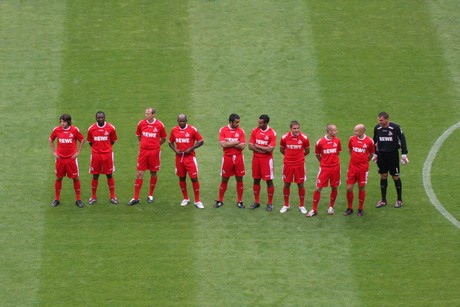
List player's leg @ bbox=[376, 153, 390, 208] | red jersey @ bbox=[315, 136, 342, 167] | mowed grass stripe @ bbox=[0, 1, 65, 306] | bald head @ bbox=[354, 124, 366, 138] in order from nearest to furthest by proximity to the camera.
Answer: mowed grass stripe @ bbox=[0, 1, 65, 306]
bald head @ bbox=[354, 124, 366, 138]
red jersey @ bbox=[315, 136, 342, 167]
player's leg @ bbox=[376, 153, 390, 208]

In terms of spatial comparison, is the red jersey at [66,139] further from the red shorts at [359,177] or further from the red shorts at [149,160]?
the red shorts at [359,177]

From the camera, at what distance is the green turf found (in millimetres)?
20406

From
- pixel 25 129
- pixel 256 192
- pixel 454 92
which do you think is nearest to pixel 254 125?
pixel 256 192

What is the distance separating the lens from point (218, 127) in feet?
83.4

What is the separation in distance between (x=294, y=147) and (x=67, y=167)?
4.97 metres

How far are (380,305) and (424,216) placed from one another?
3.43m

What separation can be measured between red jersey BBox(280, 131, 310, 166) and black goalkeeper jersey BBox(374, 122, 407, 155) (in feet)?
5.29

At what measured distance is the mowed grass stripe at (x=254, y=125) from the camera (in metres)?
20.3

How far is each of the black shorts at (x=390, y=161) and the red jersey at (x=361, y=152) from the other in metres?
0.48

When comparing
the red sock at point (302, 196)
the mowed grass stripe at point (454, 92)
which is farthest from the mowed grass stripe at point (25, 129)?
the mowed grass stripe at point (454, 92)

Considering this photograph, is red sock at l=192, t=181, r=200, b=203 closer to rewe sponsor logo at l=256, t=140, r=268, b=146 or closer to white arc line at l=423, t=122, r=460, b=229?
rewe sponsor logo at l=256, t=140, r=268, b=146

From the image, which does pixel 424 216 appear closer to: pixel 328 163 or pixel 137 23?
pixel 328 163

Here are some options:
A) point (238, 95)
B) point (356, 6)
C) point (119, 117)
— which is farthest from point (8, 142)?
point (356, 6)

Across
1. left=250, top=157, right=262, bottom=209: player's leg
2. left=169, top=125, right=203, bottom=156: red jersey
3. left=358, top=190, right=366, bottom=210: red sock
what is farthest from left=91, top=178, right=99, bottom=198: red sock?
left=358, top=190, right=366, bottom=210: red sock
